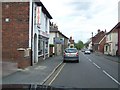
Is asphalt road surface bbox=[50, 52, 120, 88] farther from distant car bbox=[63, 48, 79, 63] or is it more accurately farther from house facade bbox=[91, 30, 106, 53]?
house facade bbox=[91, 30, 106, 53]

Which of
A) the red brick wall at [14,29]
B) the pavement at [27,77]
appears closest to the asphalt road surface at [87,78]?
the pavement at [27,77]

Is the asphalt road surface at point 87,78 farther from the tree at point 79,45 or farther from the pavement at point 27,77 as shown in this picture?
the tree at point 79,45

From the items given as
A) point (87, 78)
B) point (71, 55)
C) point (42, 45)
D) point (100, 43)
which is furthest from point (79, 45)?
point (87, 78)

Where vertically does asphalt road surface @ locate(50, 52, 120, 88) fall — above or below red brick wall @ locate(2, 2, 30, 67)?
below

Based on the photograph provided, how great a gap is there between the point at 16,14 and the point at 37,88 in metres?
20.8

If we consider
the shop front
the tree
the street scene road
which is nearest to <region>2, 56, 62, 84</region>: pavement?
the street scene road

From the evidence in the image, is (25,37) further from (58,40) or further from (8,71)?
(58,40)

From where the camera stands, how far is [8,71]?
17.8 m

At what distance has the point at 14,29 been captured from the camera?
79.9 ft

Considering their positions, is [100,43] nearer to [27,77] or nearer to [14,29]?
[14,29]

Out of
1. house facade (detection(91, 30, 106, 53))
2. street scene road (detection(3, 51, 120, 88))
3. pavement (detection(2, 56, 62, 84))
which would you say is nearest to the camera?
street scene road (detection(3, 51, 120, 88))

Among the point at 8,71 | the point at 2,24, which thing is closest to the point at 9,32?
the point at 2,24

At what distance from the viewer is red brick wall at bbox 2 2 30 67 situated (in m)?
23.9

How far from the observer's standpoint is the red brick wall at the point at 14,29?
78.4ft
